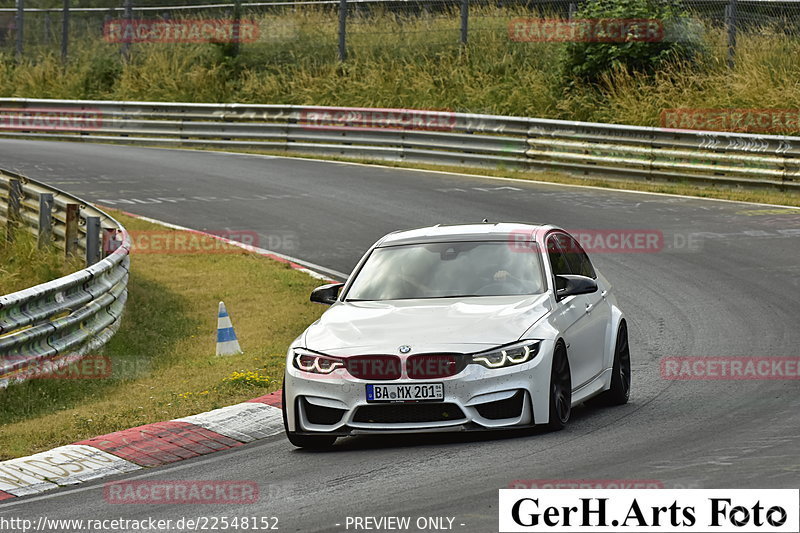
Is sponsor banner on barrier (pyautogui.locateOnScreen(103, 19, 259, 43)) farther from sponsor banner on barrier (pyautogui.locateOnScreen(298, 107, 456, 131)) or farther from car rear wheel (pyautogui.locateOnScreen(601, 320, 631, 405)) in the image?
car rear wheel (pyautogui.locateOnScreen(601, 320, 631, 405))

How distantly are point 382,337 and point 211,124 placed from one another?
82.4 ft

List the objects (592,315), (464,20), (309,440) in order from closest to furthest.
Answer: (309,440) → (592,315) → (464,20)

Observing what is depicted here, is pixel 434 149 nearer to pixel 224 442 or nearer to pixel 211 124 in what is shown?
pixel 211 124

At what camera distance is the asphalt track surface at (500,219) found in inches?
300

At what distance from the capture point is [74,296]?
1289 centimetres

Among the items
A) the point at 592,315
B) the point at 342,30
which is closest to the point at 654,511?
the point at 592,315

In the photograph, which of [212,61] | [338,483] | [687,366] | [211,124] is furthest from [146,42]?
[338,483]

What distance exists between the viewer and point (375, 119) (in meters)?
30.2

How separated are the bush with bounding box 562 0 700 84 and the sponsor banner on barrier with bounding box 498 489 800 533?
24123 mm

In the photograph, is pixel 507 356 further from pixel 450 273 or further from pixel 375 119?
pixel 375 119

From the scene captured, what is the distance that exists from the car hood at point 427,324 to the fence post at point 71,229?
7.56 meters

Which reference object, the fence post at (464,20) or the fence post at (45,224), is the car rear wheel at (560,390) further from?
the fence post at (464,20)

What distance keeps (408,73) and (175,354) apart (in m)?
22.8

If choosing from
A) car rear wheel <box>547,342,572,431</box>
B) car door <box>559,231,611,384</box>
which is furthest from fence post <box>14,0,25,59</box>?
car rear wheel <box>547,342,572,431</box>
